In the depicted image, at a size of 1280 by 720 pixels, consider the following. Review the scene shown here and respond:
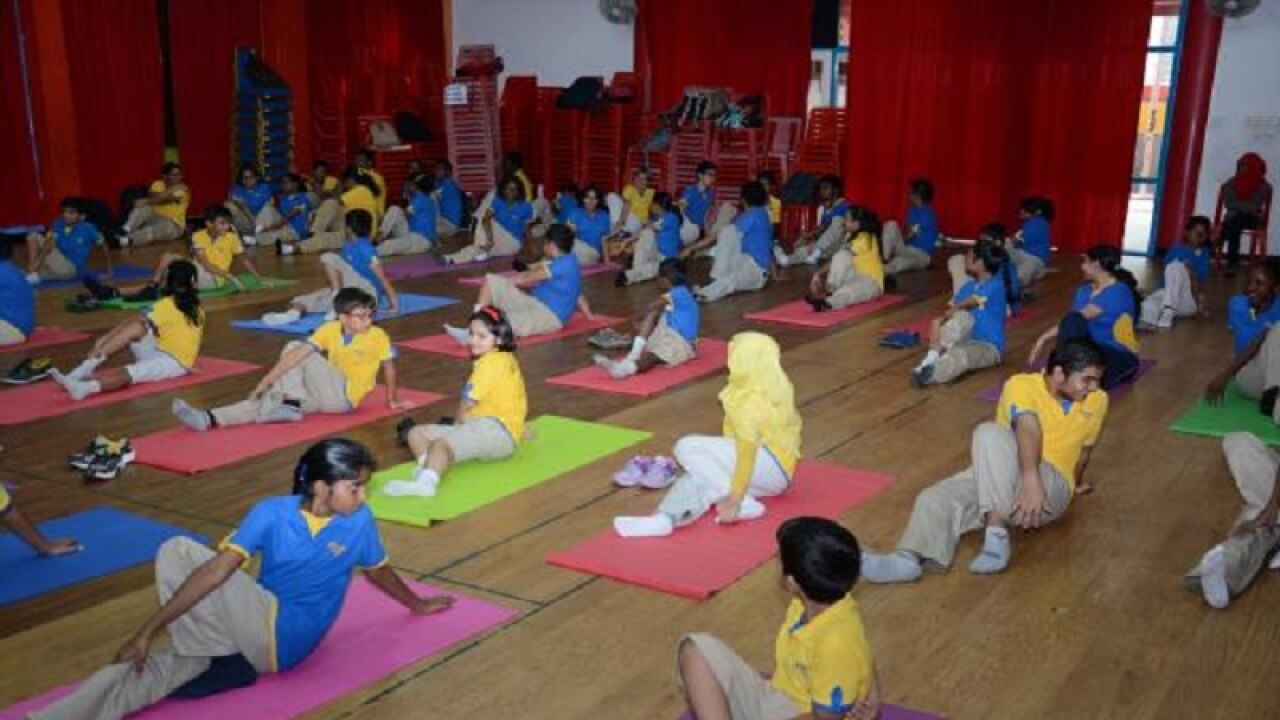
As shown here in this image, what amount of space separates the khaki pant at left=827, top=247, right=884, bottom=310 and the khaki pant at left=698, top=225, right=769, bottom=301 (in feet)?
2.77

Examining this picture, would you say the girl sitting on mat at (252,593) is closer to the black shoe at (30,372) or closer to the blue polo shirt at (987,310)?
the black shoe at (30,372)

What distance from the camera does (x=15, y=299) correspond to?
762 centimetres

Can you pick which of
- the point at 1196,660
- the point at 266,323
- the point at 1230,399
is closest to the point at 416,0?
the point at 266,323

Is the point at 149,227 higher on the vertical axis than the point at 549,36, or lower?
lower

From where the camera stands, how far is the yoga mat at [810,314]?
871 cm

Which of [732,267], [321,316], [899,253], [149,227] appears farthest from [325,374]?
[149,227]

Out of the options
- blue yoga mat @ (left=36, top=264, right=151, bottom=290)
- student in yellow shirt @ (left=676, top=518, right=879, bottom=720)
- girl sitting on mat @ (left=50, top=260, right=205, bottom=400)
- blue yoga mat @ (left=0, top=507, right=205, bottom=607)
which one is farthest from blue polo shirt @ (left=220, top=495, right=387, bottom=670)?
blue yoga mat @ (left=36, top=264, right=151, bottom=290)

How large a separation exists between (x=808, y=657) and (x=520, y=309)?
18.5ft

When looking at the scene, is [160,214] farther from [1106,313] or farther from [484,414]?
[1106,313]

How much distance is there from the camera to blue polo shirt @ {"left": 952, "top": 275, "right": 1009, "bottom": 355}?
7324mm

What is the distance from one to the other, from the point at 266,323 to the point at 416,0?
30.8ft

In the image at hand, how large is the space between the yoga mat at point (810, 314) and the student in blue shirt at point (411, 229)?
4180 millimetres

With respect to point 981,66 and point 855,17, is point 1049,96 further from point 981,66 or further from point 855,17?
point 855,17

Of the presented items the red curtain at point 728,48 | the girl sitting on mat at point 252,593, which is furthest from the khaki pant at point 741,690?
the red curtain at point 728,48
